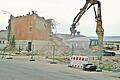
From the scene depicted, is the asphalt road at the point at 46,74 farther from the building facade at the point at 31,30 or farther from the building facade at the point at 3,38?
the building facade at the point at 3,38

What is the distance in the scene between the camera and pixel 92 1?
3766 centimetres

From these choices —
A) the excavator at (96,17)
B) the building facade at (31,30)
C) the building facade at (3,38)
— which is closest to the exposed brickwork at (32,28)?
the building facade at (31,30)

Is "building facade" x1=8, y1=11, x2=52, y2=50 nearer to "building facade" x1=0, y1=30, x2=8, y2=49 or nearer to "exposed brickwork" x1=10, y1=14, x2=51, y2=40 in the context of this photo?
"exposed brickwork" x1=10, y1=14, x2=51, y2=40

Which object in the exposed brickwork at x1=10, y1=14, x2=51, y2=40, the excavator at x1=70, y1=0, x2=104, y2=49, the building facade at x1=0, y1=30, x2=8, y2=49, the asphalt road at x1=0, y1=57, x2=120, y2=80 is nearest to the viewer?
the asphalt road at x1=0, y1=57, x2=120, y2=80

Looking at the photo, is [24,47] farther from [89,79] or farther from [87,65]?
[89,79]

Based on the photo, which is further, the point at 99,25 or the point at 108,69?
the point at 99,25

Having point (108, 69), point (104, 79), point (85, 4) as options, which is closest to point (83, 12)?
point (85, 4)

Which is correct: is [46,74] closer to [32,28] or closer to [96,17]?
[96,17]

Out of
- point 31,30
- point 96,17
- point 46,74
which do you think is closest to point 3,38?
point 31,30

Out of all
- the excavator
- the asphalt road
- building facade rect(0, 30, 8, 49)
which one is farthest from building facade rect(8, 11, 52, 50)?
the asphalt road

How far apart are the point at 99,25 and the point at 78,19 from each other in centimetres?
231

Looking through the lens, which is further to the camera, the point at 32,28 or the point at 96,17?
the point at 32,28

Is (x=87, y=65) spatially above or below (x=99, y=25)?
below

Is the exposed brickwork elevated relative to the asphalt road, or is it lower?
elevated
